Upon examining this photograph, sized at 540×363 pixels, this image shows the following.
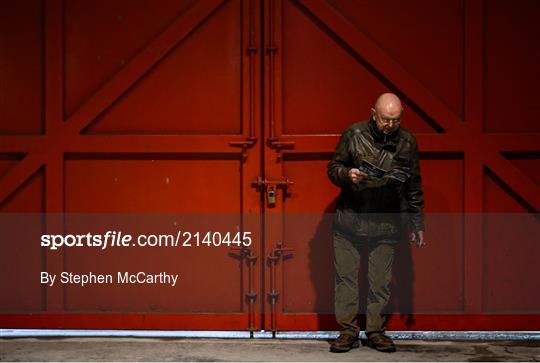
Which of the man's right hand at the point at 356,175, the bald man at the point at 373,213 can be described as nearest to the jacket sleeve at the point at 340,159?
the bald man at the point at 373,213

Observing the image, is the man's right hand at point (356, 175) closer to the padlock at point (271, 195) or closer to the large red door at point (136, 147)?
the padlock at point (271, 195)

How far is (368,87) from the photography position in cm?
756

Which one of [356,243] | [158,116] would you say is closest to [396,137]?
[356,243]

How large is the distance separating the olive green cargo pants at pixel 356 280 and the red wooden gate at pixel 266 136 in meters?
0.55

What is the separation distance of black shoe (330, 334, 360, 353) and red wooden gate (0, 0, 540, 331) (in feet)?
1.77

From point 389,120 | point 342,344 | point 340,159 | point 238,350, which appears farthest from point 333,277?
point 389,120

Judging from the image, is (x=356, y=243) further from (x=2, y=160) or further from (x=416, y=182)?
(x=2, y=160)

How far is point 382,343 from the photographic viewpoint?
277 inches

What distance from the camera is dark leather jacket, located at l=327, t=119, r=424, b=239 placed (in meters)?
6.86

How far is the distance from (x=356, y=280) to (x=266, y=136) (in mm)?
1369

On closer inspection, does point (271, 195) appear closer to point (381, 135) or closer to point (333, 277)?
point (333, 277)

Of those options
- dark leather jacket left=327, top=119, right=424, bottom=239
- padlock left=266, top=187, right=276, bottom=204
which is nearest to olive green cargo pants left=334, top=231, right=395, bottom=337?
dark leather jacket left=327, top=119, right=424, bottom=239

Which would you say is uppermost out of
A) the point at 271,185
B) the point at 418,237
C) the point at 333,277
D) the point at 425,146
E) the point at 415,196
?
the point at 425,146

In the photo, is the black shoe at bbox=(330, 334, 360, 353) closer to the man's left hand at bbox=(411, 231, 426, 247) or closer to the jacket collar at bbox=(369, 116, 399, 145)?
the man's left hand at bbox=(411, 231, 426, 247)
